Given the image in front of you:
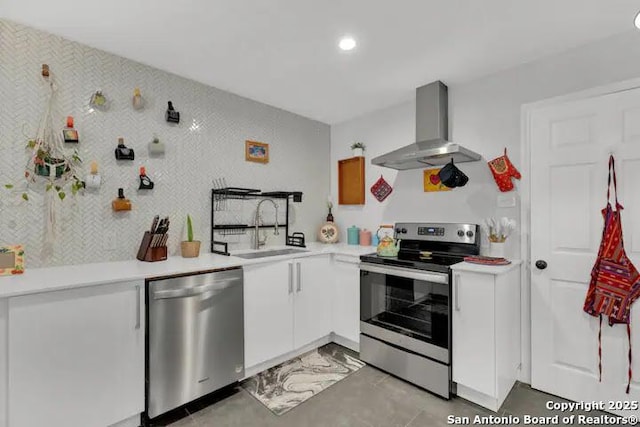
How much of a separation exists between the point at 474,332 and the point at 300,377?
4.20 ft

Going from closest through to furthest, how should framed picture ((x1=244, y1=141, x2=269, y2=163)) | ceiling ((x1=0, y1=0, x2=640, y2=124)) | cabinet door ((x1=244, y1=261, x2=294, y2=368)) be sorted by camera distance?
1. ceiling ((x1=0, y1=0, x2=640, y2=124))
2. cabinet door ((x1=244, y1=261, x2=294, y2=368))
3. framed picture ((x1=244, y1=141, x2=269, y2=163))

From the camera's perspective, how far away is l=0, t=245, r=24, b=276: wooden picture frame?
166 cm

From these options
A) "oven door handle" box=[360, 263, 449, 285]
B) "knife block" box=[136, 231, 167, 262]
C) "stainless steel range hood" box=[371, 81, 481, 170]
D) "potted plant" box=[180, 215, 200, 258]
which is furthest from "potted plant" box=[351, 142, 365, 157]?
"knife block" box=[136, 231, 167, 262]

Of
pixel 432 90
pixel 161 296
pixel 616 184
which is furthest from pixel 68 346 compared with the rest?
pixel 616 184

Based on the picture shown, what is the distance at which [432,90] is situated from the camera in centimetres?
257

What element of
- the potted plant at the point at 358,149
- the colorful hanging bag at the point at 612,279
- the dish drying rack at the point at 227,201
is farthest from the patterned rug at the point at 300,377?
the potted plant at the point at 358,149

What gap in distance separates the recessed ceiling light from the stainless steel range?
1.56 metres

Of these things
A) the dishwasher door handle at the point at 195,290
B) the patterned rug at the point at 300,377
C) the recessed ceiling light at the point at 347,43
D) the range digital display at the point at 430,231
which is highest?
the recessed ceiling light at the point at 347,43

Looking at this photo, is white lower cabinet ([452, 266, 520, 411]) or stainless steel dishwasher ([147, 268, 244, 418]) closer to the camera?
stainless steel dishwasher ([147, 268, 244, 418])

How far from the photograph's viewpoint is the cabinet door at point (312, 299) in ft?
8.29

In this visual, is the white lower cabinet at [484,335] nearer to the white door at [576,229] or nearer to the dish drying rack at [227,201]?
the white door at [576,229]

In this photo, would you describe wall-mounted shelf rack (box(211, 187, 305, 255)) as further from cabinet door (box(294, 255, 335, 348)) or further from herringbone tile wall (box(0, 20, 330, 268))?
cabinet door (box(294, 255, 335, 348))

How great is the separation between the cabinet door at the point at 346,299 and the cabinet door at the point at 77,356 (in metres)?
1.57

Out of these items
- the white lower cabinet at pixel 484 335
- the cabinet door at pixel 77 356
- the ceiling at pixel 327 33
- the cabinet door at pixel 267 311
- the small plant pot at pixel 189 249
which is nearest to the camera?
the cabinet door at pixel 77 356
